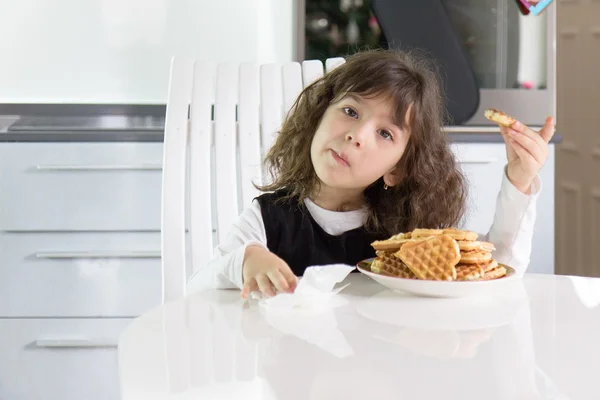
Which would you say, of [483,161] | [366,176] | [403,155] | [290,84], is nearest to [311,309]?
[366,176]

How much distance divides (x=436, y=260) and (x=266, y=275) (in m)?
0.19

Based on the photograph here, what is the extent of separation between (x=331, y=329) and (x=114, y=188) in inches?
58.8

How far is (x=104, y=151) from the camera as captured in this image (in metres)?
2.17

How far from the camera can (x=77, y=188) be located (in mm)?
2164

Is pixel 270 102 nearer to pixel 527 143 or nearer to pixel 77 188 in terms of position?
pixel 527 143

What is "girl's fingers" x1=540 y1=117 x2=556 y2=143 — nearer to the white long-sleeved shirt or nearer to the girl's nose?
the white long-sleeved shirt

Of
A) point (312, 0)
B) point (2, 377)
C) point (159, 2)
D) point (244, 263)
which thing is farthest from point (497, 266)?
point (159, 2)

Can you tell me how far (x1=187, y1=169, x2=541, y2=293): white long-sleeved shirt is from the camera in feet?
3.42

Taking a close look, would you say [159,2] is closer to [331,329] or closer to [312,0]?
[312,0]

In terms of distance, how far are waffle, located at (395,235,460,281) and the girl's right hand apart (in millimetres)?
137

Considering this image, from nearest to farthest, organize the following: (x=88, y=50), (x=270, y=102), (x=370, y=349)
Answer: (x=370, y=349) < (x=270, y=102) < (x=88, y=50)

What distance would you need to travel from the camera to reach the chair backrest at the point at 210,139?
1537 millimetres

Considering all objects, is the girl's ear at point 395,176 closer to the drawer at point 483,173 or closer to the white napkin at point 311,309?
the white napkin at point 311,309

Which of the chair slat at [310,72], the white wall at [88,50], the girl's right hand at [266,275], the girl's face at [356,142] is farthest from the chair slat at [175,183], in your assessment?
the white wall at [88,50]
